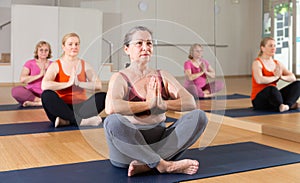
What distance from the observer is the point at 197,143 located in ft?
8.90

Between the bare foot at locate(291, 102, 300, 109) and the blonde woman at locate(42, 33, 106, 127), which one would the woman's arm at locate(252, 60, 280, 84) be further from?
the blonde woman at locate(42, 33, 106, 127)

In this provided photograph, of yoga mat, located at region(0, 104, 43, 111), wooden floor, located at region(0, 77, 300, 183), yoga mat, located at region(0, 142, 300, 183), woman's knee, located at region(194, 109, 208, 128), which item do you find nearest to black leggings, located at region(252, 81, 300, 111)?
wooden floor, located at region(0, 77, 300, 183)

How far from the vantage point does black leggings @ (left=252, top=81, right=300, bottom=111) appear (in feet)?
11.4

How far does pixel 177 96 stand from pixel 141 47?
280 millimetres

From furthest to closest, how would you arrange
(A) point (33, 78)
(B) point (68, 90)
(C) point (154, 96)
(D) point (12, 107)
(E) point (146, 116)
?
(A) point (33, 78)
(D) point (12, 107)
(B) point (68, 90)
(E) point (146, 116)
(C) point (154, 96)

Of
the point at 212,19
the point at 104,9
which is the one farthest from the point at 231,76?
the point at 104,9

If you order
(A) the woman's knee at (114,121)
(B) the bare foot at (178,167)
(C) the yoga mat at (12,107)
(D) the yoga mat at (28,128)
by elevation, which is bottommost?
(B) the bare foot at (178,167)

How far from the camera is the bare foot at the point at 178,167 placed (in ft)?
6.32

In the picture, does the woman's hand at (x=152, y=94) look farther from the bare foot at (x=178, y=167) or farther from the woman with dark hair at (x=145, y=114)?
the bare foot at (x=178, y=167)

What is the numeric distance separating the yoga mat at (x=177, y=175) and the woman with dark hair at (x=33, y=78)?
2.73m

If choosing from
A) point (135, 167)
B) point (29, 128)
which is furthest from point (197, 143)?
point (29, 128)

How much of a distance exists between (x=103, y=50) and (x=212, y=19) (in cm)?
114

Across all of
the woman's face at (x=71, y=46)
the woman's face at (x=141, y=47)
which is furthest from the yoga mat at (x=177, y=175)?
the woman's face at (x=71, y=46)

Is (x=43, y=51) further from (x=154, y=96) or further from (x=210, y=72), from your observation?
(x=154, y=96)
